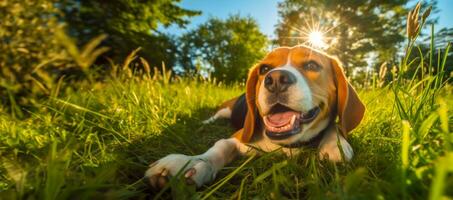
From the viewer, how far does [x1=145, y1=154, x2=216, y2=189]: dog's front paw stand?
217 cm

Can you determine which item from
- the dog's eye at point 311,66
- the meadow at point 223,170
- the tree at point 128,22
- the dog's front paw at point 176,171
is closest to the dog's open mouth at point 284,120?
the meadow at point 223,170

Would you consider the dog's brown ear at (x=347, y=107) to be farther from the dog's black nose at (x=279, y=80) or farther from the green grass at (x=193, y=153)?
the dog's black nose at (x=279, y=80)

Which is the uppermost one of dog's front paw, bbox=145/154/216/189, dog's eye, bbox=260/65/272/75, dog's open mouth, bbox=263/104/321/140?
dog's eye, bbox=260/65/272/75

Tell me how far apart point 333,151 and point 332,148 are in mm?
42

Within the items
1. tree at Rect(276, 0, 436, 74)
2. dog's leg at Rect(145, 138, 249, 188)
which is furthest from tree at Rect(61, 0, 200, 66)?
tree at Rect(276, 0, 436, 74)

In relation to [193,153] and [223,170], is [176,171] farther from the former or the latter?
[193,153]

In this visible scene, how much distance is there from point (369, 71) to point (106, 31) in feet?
23.4

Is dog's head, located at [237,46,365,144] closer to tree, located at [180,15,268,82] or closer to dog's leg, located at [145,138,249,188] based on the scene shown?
dog's leg, located at [145,138,249,188]

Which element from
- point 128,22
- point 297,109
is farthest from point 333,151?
point 128,22

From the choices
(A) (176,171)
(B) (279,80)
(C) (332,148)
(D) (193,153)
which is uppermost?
(B) (279,80)

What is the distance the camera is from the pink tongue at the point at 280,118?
2.83 m

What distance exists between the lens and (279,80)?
2.74m

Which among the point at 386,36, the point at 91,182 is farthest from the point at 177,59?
the point at 386,36

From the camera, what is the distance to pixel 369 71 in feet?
20.3
